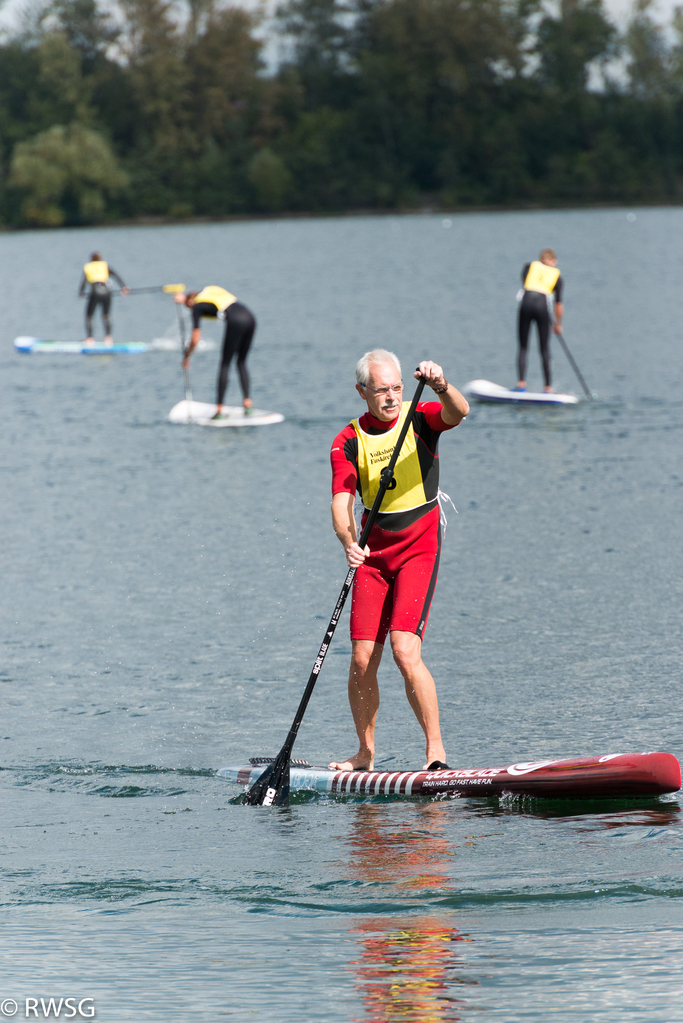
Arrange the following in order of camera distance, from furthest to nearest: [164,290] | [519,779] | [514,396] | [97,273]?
1. [97,273]
2. [164,290]
3. [514,396]
4. [519,779]

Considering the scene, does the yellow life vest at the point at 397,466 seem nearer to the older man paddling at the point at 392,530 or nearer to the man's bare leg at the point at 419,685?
the older man paddling at the point at 392,530

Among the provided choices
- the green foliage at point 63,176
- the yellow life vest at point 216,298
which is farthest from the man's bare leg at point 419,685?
the green foliage at point 63,176

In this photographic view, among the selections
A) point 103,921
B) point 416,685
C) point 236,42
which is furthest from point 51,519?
point 236,42

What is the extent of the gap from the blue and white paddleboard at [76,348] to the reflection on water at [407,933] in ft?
72.9

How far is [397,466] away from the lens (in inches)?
243

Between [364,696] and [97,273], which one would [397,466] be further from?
[97,273]

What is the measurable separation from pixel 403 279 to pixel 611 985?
143 ft

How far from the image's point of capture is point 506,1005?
4113 mm

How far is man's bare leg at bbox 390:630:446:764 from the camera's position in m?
6.14

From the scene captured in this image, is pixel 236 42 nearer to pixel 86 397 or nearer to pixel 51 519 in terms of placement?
pixel 86 397

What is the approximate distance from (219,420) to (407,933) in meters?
13.6

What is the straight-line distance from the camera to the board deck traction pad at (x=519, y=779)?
5770 mm

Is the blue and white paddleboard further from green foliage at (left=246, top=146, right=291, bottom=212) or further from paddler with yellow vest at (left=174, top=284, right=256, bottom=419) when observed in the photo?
green foliage at (left=246, top=146, right=291, bottom=212)
